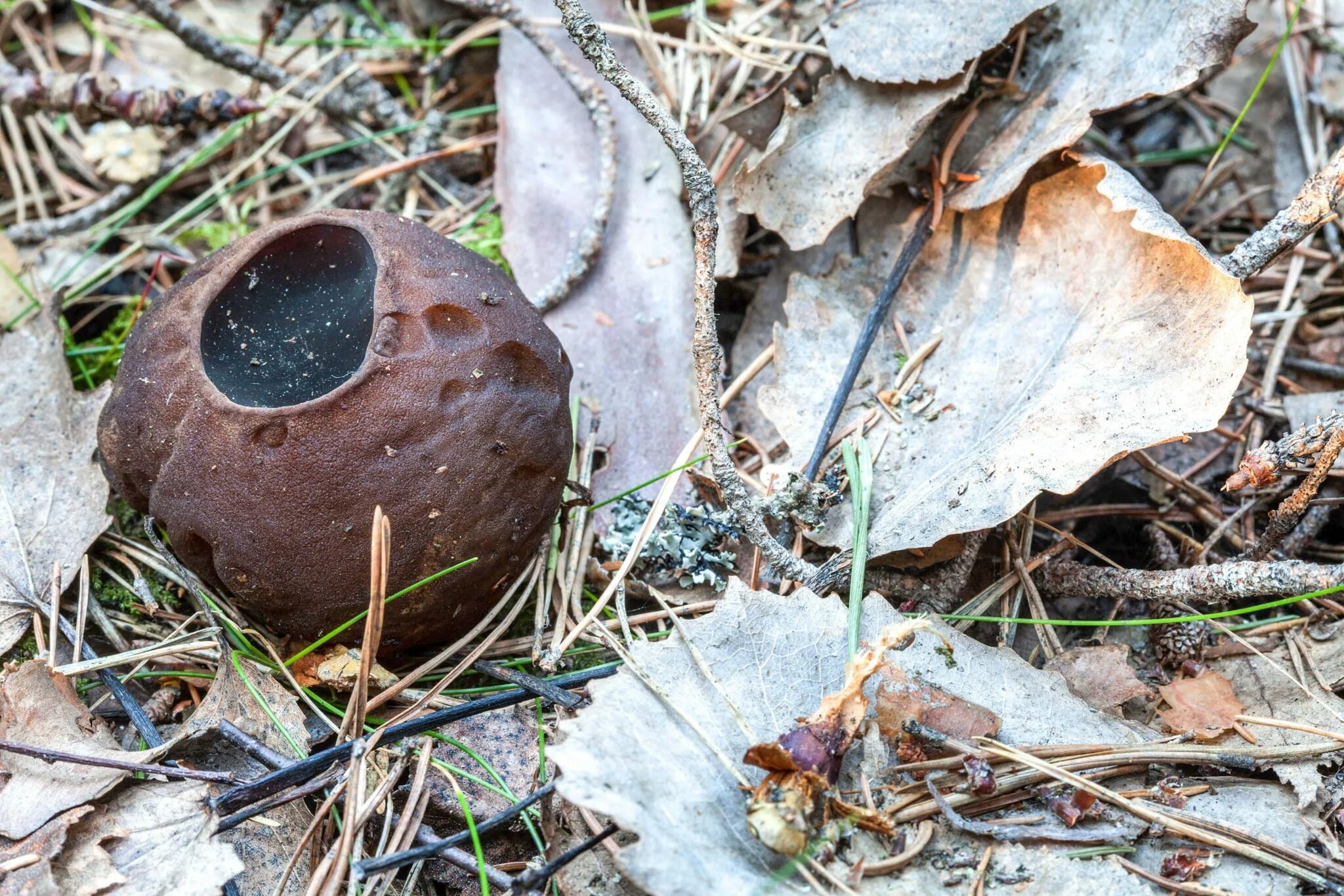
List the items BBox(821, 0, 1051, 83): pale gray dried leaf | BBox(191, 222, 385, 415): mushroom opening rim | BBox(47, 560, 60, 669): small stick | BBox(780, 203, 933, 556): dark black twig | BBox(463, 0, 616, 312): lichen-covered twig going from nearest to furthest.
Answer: BBox(191, 222, 385, 415): mushroom opening rim
BBox(47, 560, 60, 669): small stick
BBox(780, 203, 933, 556): dark black twig
BBox(821, 0, 1051, 83): pale gray dried leaf
BBox(463, 0, 616, 312): lichen-covered twig

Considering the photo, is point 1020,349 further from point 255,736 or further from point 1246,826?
point 255,736

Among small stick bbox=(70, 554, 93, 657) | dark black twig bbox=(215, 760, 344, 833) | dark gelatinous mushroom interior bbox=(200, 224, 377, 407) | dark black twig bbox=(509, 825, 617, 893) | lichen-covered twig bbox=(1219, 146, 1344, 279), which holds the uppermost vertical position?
lichen-covered twig bbox=(1219, 146, 1344, 279)

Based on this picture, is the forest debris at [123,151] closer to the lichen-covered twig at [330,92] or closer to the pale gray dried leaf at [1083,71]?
the lichen-covered twig at [330,92]

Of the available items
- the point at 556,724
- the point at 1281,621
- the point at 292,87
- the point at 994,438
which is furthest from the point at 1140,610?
the point at 292,87

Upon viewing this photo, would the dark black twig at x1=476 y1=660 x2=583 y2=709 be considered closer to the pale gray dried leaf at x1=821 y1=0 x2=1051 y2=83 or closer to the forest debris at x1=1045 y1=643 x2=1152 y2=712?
the forest debris at x1=1045 y1=643 x2=1152 y2=712

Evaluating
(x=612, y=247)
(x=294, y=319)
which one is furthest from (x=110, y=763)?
(x=612, y=247)

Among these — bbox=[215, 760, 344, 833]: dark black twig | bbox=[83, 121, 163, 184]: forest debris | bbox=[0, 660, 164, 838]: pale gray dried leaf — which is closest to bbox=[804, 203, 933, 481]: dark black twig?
bbox=[215, 760, 344, 833]: dark black twig

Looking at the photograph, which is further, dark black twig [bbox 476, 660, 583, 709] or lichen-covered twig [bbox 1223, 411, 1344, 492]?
dark black twig [bbox 476, 660, 583, 709]
